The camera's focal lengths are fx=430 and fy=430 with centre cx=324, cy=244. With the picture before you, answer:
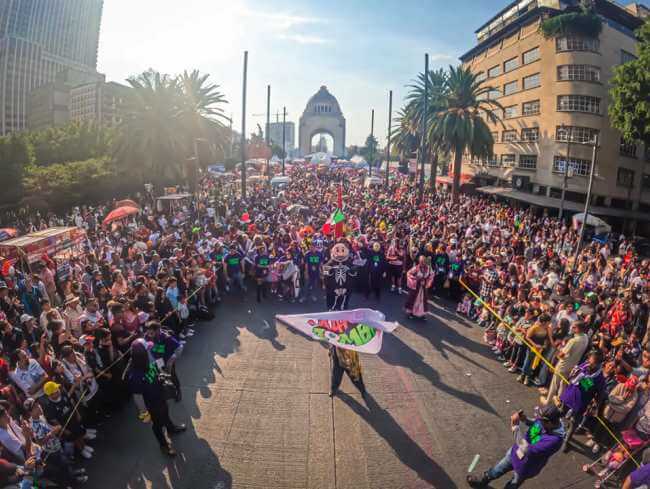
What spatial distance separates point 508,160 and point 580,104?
8623 mm

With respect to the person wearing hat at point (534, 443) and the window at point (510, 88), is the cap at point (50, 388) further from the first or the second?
the window at point (510, 88)

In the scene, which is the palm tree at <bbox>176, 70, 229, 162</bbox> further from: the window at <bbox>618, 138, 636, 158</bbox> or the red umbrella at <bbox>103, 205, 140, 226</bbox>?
the window at <bbox>618, 138, 636, 158</bbox>

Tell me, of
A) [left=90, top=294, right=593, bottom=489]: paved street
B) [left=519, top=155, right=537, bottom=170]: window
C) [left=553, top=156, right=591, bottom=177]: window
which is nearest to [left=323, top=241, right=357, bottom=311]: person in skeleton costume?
[left=90, top=294, right=593, bottom=489]: paved street

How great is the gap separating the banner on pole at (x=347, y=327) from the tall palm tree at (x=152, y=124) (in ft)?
89.5

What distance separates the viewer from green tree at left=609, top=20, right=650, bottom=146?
76.3 feet

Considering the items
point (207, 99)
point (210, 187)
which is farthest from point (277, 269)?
point (210, 187)

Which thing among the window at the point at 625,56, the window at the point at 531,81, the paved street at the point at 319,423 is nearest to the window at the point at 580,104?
the window at the point at 531,81

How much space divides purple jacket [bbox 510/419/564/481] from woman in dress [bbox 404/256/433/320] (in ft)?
19.5

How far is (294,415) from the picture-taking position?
6.79 meters

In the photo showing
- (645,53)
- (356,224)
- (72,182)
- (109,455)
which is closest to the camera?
(109,455)

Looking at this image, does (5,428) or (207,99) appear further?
(207,99)

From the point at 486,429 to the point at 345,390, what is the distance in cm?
235

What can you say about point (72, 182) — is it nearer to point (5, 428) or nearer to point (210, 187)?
point (210, 187)

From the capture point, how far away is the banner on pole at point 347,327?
6.76 m
